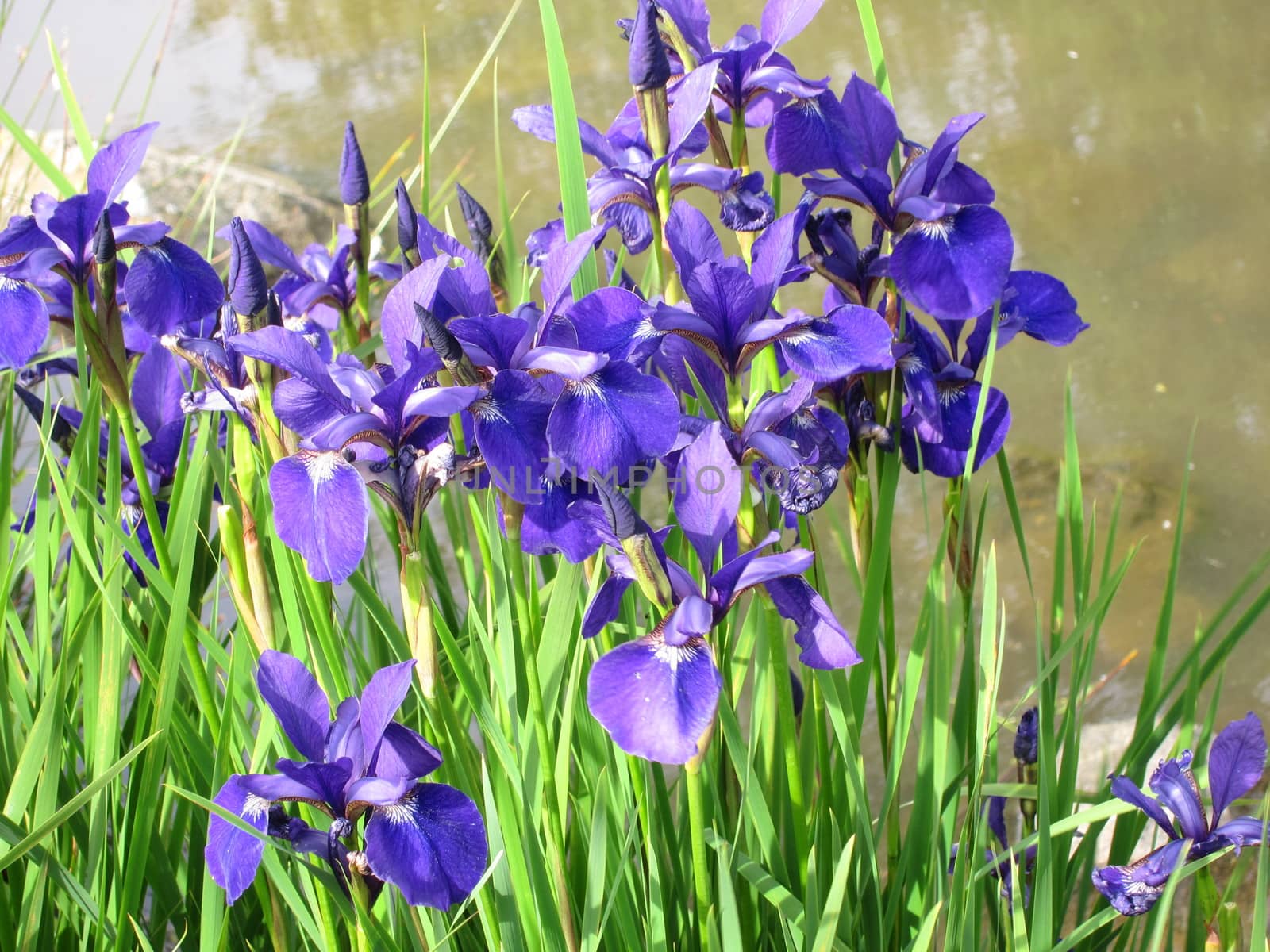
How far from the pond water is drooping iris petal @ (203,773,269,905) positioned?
1973mm

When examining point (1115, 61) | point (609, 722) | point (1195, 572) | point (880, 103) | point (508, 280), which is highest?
point (880, 103)

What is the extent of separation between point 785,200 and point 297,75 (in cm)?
441

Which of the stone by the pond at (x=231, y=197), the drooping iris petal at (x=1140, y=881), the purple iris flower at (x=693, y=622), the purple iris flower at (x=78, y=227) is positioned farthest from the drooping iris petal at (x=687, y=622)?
the stone by the pond at (x=231, y=197)

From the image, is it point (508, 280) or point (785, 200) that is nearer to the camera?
point (508, 280)

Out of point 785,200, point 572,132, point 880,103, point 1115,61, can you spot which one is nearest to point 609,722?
point 572,132

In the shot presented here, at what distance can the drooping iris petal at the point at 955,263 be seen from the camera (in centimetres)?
120

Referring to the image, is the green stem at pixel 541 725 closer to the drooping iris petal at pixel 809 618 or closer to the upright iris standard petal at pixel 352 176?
the drooping iris petal at pixel 809 618

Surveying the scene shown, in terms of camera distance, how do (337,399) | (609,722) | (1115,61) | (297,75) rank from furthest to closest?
(297,75)
(1115,61)
(337,399)
(609,722)

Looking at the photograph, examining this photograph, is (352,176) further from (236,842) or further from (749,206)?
(236,842)

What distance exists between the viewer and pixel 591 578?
54.0 inches

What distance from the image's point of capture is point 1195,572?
10.1 feet

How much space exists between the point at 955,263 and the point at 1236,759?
0.71 metres

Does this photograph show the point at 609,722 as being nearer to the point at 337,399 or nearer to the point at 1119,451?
the point at 337,399

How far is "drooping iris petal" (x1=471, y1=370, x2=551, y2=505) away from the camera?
3.36 ft
